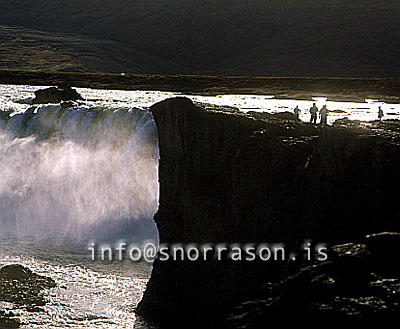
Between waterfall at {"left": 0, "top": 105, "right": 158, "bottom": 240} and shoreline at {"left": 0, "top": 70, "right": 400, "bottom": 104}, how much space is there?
77.5 ft

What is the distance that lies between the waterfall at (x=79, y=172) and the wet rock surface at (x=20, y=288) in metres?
5.83

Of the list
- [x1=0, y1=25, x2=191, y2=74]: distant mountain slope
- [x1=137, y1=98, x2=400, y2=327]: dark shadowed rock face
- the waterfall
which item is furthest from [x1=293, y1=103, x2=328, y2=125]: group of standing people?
[x1=0, y1=25, x2=191, y2=74]: distant mountain slope

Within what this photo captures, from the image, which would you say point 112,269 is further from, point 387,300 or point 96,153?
point 387,300

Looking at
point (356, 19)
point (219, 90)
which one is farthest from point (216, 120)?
point (356, 19)

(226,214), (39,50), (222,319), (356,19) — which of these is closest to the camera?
(222,319)

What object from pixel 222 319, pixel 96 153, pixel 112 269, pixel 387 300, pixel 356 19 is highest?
pixel 356 19

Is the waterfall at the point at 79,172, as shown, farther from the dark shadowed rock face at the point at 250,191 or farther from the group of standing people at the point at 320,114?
the dark shadowed rock face at the point at 250,191

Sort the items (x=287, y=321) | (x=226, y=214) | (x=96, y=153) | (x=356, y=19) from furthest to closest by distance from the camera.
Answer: (x=356, y=19) < (x=96, y=153) < (x=226, y=214) < (x=287, y=321)

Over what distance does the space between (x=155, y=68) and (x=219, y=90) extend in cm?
9496

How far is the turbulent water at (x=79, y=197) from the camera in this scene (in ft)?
79.4

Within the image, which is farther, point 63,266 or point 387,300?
point 63,266

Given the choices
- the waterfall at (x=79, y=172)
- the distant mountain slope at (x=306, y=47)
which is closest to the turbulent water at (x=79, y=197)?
the waterfall at (x=79, y=172)

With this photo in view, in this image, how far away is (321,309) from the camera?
21.5 ft

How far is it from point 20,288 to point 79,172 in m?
11.6
